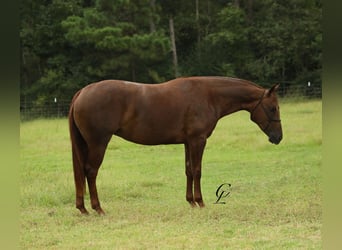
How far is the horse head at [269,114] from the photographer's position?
16.9 feet

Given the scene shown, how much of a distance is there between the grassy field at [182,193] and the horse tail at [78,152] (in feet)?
0.93

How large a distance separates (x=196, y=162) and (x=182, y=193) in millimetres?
792

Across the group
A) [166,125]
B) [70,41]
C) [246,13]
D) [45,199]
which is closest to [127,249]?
Answer: [166,125]

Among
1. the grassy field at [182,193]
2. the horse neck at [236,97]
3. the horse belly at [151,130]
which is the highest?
the horse neck at [236,97]

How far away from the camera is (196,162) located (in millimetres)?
5414

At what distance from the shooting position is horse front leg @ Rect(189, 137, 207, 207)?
524 centimetres

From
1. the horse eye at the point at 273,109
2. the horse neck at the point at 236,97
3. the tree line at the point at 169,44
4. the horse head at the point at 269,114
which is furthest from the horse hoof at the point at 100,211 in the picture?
the tree line at the point at 169,44

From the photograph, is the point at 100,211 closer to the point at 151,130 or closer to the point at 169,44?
the point at 151,130

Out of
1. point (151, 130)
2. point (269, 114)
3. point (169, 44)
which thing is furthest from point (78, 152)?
point (169, 44)

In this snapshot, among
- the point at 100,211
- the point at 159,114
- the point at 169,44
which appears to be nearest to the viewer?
the point at 100,211

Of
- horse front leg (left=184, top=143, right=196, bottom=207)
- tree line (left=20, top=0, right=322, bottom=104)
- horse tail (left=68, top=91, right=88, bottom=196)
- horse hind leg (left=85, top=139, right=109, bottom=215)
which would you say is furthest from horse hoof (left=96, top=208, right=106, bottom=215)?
tree line (left=20, top=0, right=322, bottom=104)

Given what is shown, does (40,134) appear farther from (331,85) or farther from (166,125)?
(331,85)

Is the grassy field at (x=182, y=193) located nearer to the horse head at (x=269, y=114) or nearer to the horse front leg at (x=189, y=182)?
the horse front leg at (x=189, y=182)

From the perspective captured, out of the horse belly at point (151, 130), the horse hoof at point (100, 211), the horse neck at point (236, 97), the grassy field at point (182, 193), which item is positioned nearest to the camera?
the grassy field at point (182, 193)
